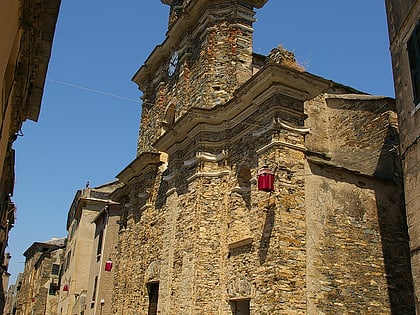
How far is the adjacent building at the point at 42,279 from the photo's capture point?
3969cm

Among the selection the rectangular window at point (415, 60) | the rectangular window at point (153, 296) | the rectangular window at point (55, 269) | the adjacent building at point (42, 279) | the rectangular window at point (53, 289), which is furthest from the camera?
the rectangular window at point (55, 269)

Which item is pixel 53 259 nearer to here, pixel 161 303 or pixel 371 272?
pixel 161 303

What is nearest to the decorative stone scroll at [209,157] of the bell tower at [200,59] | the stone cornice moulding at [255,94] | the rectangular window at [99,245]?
the stone cornice moulding at [255,94]

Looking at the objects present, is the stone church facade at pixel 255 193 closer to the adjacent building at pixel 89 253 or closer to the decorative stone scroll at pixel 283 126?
the decorative stone scroll at pixel 283 126

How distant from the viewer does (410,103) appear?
891 cm

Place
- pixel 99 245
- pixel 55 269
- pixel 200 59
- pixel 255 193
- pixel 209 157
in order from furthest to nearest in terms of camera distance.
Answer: pixel 55 269, pixel 99 245, pixel 200 59, pixel 209 157, pixel 255 193

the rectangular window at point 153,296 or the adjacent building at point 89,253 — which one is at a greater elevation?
the adjacent building at point 89,253

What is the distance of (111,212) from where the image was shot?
79.4 ft

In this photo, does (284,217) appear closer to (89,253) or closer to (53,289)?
(89,253)

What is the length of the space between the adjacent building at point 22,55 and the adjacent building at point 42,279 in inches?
1319

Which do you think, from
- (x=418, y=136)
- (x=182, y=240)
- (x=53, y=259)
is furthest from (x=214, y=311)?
(x=53, y=259)

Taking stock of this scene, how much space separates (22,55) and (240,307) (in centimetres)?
847

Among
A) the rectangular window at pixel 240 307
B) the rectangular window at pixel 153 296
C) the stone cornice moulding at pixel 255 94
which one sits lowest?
the rectangular window at pixel 240 307

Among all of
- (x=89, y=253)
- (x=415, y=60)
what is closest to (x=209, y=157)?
(x=415, y=60)
